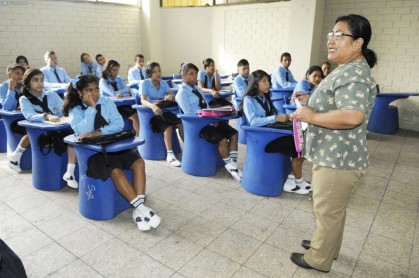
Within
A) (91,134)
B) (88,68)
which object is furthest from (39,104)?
(88,68)

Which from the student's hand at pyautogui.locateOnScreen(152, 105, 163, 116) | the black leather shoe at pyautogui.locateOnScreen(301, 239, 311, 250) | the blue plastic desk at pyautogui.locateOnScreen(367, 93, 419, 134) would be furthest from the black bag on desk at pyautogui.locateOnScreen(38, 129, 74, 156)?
the blue plastic desk at pyautogui.locateOnScreen(367, 93, 419, 134)

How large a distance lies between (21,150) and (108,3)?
501 cm

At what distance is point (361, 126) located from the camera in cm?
159

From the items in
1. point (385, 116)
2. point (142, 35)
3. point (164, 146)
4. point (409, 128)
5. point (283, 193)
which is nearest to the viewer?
point (283, 193)

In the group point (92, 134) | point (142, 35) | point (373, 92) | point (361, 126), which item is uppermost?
point (142, 35)

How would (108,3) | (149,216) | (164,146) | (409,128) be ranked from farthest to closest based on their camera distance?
(108,3) → (409,128) → (164,146) → (149,216)

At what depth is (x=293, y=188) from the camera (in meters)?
3.06

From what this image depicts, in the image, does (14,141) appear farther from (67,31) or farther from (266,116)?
(67,31)

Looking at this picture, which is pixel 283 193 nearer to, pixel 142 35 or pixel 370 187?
pixel 370 187

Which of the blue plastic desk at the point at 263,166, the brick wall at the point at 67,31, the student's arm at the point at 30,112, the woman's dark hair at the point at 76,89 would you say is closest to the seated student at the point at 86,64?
the brick wall at the point at 67,31

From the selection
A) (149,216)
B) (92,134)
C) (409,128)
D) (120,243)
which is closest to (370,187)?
(149,216)

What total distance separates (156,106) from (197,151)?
0.77 metres

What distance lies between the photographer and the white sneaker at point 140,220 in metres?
2.37

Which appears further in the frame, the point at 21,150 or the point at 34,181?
the point at 21,150
